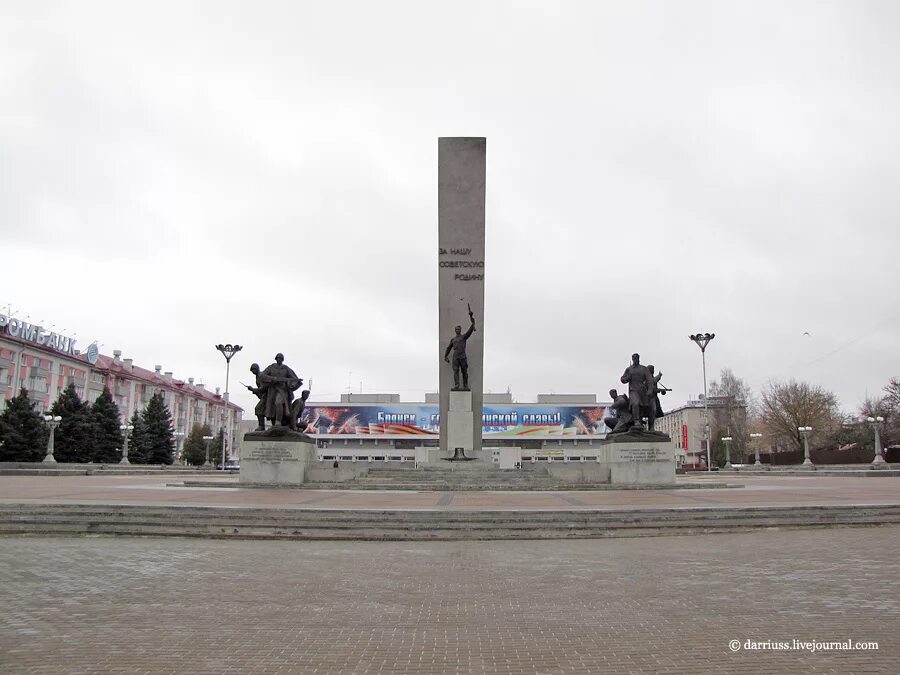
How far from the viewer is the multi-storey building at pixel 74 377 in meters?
56.1

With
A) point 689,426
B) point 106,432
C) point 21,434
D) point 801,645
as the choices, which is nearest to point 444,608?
point 801,645

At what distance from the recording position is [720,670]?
13.4 feet

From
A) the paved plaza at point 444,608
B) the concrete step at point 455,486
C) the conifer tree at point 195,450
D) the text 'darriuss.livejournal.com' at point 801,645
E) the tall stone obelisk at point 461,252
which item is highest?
the tall stone obelisk at point 461,252

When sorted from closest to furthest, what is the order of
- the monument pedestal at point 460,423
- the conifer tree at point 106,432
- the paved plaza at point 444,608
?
the paved plaza at point 444,608 → the monument pedestal at point 460,423 → the conifer tree at point 106,432

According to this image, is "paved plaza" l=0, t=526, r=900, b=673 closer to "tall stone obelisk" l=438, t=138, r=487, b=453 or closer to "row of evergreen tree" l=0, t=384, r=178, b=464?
"tall stone obelisk" l=438, t=138, r=487, b=453

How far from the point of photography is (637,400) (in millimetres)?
20062

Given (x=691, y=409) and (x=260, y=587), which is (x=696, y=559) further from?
(x=691, y=409)

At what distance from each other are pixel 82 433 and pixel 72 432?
0.63 m

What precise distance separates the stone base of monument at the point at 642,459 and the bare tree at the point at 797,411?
44515 mm

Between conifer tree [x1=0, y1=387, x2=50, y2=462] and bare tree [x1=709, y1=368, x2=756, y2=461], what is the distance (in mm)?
62129

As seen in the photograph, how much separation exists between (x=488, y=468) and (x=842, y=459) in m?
37.7

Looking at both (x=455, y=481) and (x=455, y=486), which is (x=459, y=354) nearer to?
(x=455, y=481)

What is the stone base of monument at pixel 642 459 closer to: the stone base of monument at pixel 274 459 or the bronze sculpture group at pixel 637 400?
the bronze sculpture group at pixel 637 400

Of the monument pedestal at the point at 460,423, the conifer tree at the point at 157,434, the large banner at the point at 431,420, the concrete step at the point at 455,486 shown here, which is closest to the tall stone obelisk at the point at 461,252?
the monument pedestal at the point at 460,423
